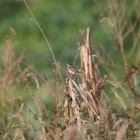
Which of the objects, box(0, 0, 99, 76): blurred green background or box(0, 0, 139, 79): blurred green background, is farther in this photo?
box(0, 0, 99, 76): blurred green background

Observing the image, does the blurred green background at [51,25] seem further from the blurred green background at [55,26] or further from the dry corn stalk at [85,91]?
the dry corn stalk at [85,91]

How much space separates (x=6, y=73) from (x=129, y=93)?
1.57 m

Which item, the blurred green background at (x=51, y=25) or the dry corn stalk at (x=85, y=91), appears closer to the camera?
the dry corn stalk at (x=85, y=91)

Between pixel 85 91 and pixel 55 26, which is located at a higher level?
pixel 85 91

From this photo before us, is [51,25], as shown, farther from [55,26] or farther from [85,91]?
[85,91]

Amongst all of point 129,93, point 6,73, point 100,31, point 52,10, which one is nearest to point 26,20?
point 52,10

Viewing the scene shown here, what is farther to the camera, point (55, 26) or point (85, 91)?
point (55, 26)

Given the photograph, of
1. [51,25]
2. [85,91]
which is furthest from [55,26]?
[85,91]

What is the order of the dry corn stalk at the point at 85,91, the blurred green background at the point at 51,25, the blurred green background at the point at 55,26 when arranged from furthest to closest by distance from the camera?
1. the blurred green background at the point at 51,25
2. the blurred green background at the point at 55,26
3. the dry corn stalk at the point at 85,91

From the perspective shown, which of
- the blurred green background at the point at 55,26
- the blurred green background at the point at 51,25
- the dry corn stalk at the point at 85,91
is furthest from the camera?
the blurred green background at the point at 51,25

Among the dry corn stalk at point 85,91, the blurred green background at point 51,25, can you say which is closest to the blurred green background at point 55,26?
the blurred green background at point 51,25

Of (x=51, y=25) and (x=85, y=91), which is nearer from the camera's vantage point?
(x=85, y=91)

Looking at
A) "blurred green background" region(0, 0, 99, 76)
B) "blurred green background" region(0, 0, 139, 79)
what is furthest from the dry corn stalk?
"blurred green background" region(0, 0, 99, 76)

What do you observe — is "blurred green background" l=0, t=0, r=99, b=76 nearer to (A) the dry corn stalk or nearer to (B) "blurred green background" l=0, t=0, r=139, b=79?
(B) "blurred green background" l=0, t=0, r=139, b=79
